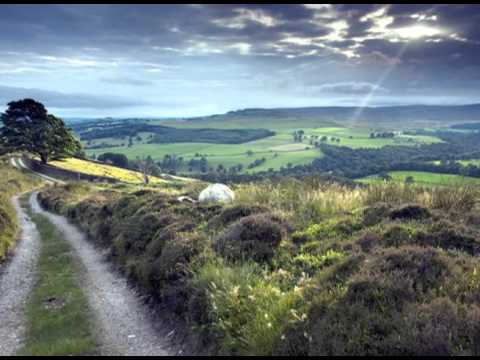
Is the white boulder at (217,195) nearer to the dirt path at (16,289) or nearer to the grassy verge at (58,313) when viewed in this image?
the grassy verge at (58,313)

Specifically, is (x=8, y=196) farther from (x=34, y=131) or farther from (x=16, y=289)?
(x=16, y=289)

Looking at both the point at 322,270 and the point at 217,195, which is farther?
the point at 217,195

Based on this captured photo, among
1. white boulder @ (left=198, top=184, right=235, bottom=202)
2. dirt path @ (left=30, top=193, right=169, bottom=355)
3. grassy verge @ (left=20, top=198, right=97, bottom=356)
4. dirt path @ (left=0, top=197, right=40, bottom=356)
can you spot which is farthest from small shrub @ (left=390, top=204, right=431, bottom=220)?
dirt path @ (left=0, top=197, right=40, bottom=356)

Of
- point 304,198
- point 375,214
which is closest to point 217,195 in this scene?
point 304,198

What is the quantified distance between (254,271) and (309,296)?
2.20m

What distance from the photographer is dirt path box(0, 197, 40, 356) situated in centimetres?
847

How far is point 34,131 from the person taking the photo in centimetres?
6888

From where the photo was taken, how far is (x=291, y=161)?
4771 inches

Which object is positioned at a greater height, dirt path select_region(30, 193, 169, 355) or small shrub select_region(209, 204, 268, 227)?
small shrub select_region(209, 204, 268, 227)

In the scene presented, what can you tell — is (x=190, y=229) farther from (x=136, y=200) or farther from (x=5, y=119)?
(x=5, y=119)

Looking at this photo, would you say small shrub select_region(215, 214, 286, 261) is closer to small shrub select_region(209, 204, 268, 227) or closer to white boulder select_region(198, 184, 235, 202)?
small shrub select_region(209, 204, 268, 227)

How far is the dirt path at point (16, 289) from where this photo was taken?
8.47 m

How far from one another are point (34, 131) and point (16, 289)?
66419mm

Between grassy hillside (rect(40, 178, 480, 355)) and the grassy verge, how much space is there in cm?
184
